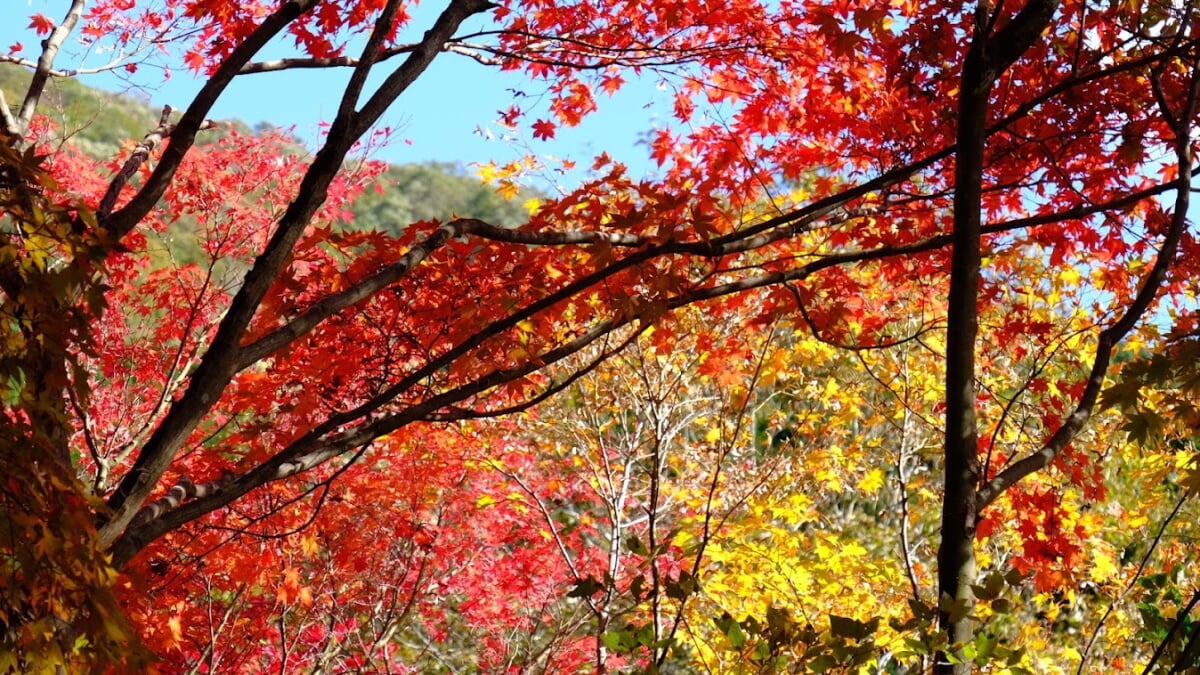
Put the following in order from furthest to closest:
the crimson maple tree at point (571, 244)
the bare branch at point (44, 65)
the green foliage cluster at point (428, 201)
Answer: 1. the green foliage cluster at point (428, 201)
2. the bare branch at point (44, 65)
3. the crimson maple tree at point (571, 244)

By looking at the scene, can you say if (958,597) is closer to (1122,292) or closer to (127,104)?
(1122,292)

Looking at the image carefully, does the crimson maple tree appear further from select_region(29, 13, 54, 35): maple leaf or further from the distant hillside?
the distant hillside

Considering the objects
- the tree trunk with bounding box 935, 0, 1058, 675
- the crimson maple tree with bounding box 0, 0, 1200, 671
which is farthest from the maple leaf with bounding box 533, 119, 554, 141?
the tree trunk with bounding box 935, 0, 1058, 675

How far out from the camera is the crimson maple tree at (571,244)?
7.52 ft

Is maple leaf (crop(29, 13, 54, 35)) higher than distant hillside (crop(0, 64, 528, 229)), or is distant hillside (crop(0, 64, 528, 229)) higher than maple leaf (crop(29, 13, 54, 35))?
distant hillside (crop(0, 64, 528, 229))

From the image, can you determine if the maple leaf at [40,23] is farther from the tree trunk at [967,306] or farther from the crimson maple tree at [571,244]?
the tree trunk at [967,306]

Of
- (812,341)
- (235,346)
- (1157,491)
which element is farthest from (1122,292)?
(235,346)

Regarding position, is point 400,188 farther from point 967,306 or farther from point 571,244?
point 967,306

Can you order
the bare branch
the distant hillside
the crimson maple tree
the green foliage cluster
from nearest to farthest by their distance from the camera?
1. the crimson maple tree
2. the bare branch
3. the distant hillside
4. the green foliage cluster

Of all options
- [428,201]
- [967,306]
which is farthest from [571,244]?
[428,201]

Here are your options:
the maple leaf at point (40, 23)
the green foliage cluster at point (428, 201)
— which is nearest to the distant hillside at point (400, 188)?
the green foliage cluster at point (428, 201)

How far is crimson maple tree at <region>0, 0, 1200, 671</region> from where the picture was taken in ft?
7.52

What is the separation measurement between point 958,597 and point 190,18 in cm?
491

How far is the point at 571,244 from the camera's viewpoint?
11.3 feet
